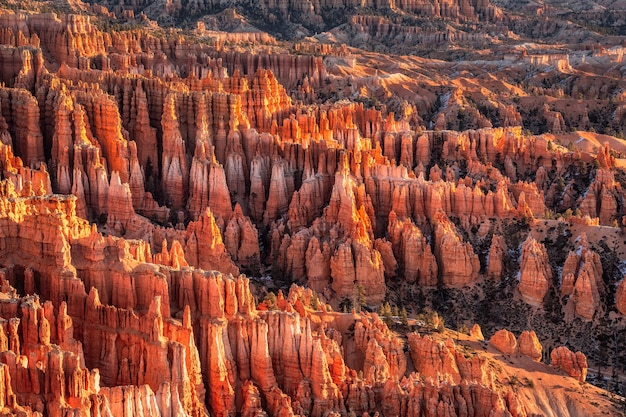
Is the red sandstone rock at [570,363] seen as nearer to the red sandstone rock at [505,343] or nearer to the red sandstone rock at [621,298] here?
the red sandstone rock at [505,343]

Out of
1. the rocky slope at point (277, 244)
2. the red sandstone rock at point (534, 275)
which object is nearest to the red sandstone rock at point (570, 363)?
the rocky slope at point (277, 244)

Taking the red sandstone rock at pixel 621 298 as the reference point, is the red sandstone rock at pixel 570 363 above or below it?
above

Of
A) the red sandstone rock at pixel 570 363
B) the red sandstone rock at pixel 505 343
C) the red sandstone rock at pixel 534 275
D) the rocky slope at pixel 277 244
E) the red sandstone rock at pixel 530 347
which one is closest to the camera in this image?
the rocky slope at pixel 277 244

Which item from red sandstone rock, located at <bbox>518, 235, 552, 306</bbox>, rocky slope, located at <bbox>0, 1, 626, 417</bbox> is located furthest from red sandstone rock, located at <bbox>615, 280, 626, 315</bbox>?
red sandstone rock, located at <bbox>518, 235, 552, 306</bbox>

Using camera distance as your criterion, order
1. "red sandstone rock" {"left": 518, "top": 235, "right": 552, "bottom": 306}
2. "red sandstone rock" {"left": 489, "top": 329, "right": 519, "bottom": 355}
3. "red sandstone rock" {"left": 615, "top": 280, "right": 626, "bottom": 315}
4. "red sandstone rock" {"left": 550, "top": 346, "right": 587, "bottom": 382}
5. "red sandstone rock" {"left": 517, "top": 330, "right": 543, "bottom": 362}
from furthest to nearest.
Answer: "red sandstone rock" {"left": 518, "top": 235, "right": 552, "bottom": 306}
"red sandstone rock" {"left": 615, "top": 280, "right": 626, "bottom": 315}
"red sandstone rock" {"left": 517, "top": 330, "right": 543, "bottom": 362}
"red sandstone rock" {"left": 489, "top": 329, "right": 519, "bottom": 355}
"red sandstone rock" {"left": 550, "top": 346, "right": 587, "bottom": 382}

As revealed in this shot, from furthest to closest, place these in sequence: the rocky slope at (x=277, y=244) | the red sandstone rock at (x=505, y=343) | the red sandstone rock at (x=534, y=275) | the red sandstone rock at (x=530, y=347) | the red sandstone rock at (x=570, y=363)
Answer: the red sandstone rock at (x=534, y=275) < the red sandstone rock at (x=530, y=347) < the red sandstone rock at (x=505, y=343) < the red sandstone rock at (x=570, y=363) < the rocky slope at (x=277, y=244)

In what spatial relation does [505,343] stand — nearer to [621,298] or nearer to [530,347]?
[530,347]

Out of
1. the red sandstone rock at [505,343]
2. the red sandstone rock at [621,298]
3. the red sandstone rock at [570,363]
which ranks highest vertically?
the red sandstone rock at [505,343]

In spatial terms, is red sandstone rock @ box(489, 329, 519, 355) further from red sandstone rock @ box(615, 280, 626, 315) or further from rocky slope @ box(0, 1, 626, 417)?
red sandstone rock @ box(615, 280, 626, 315)
